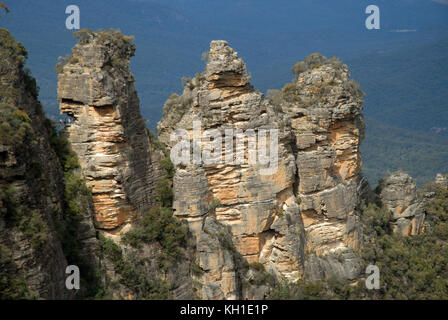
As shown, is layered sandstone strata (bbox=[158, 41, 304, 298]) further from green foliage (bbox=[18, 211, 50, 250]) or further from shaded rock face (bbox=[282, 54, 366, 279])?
green foliage (bbox=[18, 211, 50, 250])

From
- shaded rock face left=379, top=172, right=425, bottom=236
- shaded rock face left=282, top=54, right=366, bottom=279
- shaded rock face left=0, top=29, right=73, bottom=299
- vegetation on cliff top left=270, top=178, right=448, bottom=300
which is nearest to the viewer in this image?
shaded rock face left=0, top=29, right=73, bottom=299

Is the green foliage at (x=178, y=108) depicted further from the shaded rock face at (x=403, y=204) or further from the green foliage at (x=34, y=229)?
the shaded rock face at (x=403, y=204)

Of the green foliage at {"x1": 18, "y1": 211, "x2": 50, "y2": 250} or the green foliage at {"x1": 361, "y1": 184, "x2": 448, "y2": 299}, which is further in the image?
the green foliage at {"x1": 361, "y1": 184, "x2": 448, "y2": 299}

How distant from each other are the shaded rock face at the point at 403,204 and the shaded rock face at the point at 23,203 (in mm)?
26691

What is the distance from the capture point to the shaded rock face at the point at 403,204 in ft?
141

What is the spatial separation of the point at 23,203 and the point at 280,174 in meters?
17.0

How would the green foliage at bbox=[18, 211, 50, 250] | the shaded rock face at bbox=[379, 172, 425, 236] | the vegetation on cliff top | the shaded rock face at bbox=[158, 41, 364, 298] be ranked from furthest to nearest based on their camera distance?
the shaded rock face at bbox=[379, 172, 425, 236]
the vegetation on cliff top
the shaded rock face at bbox=[158, 41, 364, 298]
the green foliage at bbox=[18, 211, 50, 250]

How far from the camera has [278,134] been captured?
34.5 m

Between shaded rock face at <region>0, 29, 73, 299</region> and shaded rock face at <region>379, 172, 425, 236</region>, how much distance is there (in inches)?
1051

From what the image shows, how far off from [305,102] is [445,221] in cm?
1633

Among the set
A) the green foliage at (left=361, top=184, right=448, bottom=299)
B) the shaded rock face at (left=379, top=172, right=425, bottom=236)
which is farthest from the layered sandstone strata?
the shaded rock face at (left=379, top=172, right=425, bottom=236)

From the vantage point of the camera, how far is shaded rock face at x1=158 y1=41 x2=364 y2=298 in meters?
32.9

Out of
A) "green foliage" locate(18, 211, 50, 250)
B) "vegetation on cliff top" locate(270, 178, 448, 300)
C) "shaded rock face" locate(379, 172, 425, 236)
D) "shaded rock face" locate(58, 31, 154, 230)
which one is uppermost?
"shaded rock face" locate(58, 31, 154, 230)

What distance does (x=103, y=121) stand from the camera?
1134 inches
